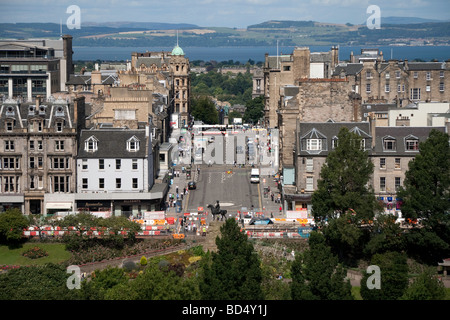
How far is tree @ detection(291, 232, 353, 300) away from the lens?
6475cm

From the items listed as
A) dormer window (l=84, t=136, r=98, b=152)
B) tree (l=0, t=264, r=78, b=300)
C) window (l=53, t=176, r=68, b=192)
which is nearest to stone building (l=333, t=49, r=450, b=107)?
dormer window (l=84, t=136, r=98, b=152)

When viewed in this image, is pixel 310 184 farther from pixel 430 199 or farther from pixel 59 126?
pixel 59 126

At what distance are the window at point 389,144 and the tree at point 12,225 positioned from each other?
34618 millimetres

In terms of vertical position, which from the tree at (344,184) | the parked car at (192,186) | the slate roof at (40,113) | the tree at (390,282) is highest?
the slate roof at (40,113)

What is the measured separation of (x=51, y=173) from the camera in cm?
9488

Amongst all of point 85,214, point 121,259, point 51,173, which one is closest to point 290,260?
point 121,259

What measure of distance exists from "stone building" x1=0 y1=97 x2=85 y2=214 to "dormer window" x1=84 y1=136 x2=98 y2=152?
1065 millimetres

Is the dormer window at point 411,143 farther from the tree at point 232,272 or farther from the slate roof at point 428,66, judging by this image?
the slate roof at point 428,66

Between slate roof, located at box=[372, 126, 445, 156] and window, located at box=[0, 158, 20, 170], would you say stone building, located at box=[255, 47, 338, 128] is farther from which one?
window, located at box=[0, 158, 20, 170]

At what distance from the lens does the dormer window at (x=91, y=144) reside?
312 feet

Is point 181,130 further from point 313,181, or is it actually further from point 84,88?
point 313,181

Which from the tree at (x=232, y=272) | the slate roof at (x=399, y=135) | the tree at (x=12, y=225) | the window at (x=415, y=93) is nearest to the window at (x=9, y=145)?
the tree at (x=12, y=225)

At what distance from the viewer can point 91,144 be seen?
313 feet

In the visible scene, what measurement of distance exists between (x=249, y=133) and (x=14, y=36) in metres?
49.0
